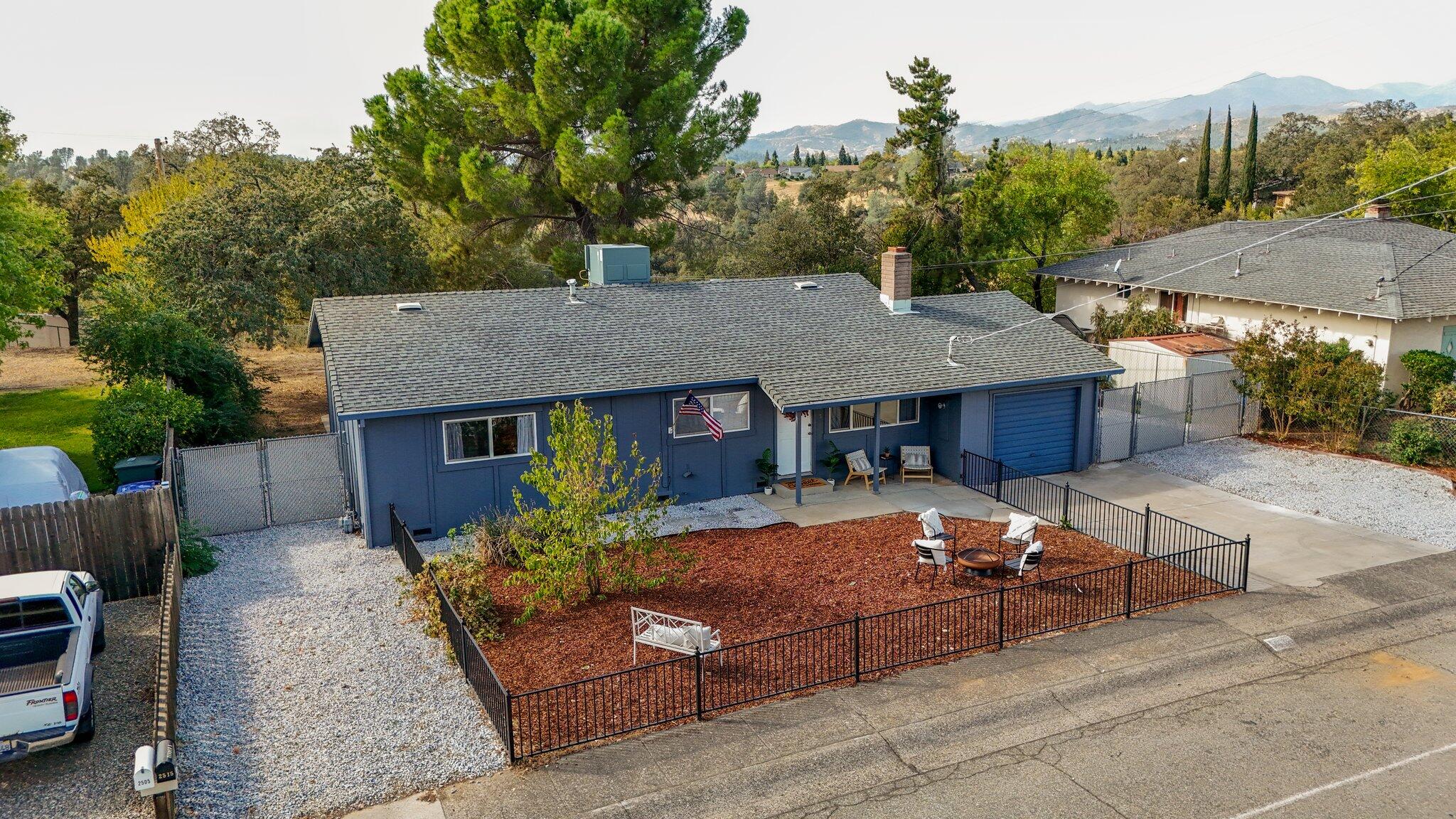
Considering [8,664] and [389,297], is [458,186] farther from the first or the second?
[8,664]

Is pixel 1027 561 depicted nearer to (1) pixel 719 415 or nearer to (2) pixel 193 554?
(1) pixel 719 415

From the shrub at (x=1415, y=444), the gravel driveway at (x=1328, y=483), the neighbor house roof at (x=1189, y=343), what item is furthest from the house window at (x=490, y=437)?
the shrub at (x=1415, y=444)

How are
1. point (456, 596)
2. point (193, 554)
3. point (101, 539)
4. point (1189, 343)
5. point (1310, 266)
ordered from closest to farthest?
point (456, 596) → point (101, 539) → point (193, 554) → point (1189, 343) → point (1310, 266)

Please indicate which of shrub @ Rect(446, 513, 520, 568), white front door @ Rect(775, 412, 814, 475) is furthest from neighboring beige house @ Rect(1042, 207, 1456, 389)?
shrub @ Rect(446, 513, 520, 568)

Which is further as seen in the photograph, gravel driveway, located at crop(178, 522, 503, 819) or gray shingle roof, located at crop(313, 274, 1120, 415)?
gray shingle roof, located at crop(313, 274, 1120, 415)

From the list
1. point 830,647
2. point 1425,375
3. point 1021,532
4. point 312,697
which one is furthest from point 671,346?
point 1425,375

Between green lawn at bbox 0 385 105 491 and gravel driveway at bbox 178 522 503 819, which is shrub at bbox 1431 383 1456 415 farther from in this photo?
green lawn at bbox 0 385 105 491
